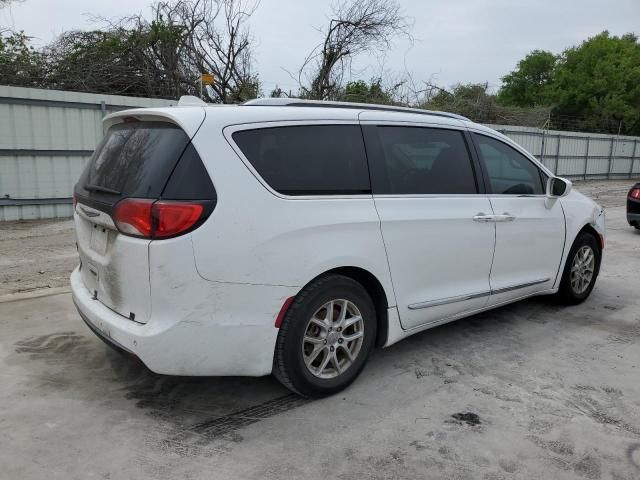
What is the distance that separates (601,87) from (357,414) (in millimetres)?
41589

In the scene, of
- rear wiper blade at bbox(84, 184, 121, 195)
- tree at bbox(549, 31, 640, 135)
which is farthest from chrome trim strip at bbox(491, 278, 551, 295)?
tree at bbox(549, 31, 640, 135)

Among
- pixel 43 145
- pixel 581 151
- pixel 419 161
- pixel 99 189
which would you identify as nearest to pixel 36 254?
pixel 43 145

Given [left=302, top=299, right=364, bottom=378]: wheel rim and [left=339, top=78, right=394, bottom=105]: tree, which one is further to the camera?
[left=339, top=78, right=394, bottom=105]: tree

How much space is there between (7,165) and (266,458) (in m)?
8.52

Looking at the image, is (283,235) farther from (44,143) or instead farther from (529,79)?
(529,79)

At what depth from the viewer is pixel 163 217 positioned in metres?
2.61

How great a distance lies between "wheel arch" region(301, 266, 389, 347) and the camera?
10.7 feet

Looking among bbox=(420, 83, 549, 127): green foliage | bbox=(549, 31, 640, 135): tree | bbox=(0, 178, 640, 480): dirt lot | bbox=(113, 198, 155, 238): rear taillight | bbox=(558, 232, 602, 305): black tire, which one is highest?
bbox=(549, 31, 640, 135): tree

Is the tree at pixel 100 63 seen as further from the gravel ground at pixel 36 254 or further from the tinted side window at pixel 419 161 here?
the tinted side window at pixel 419 161

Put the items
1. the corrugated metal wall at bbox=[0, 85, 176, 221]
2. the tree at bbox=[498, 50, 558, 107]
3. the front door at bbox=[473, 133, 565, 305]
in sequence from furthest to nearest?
the tree at bbox=[498, 50, 558, 107] → the corrugated metal wall at bbox=[0, 85, 176, 221] → the front door at bbox=[473, 133, 565, 305]

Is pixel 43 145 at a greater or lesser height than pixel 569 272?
greater

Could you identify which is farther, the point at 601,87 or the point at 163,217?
the point at 601,87

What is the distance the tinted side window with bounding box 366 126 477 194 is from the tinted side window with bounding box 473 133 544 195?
0.78 ft

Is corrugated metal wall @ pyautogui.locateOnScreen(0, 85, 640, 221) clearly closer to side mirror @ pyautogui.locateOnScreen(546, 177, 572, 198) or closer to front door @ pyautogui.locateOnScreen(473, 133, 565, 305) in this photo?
front door @ pyautogui.locateOnScreen(473, 133, 565, 305)
